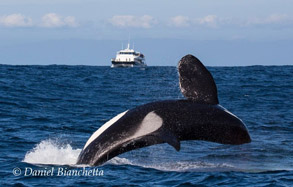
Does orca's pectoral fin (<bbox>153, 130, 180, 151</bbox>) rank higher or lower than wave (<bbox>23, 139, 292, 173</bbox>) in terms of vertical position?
higher

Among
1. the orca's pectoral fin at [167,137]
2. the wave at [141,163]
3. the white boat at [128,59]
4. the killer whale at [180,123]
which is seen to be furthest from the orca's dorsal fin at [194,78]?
the white boat at [128,59]

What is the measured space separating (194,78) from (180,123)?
1.11 m

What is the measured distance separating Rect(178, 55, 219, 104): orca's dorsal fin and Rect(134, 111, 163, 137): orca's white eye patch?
0.93m

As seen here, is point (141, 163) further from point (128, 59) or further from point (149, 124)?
point (128, 59)

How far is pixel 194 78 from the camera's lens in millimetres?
13094

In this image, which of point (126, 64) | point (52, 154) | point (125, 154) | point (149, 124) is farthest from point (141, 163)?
point (126, 64)

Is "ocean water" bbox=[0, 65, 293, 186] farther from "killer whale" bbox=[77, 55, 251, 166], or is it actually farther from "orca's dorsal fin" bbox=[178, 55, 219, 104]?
"orca's dorsal fin" bbox=[178, 55, 219, 104]

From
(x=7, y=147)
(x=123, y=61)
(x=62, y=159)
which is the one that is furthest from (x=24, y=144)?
(x=123, y=61)

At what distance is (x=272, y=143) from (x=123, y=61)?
426 ft

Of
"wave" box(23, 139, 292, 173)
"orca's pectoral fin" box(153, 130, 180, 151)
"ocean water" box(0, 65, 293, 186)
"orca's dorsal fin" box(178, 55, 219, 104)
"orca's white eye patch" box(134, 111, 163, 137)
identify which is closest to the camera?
"orca's pectoral fin" box(153, 130, 180, 151)

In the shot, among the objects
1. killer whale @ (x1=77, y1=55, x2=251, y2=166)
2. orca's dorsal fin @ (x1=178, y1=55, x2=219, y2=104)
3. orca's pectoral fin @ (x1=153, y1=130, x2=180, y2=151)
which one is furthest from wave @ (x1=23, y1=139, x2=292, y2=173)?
orca's dorsal fin @ (x1=178, y1=55, x2=219, y2=104)

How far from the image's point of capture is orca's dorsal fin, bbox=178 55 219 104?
42.9 feet

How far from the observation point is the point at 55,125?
80.4 ft

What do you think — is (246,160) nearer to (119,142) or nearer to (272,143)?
(272,143)
